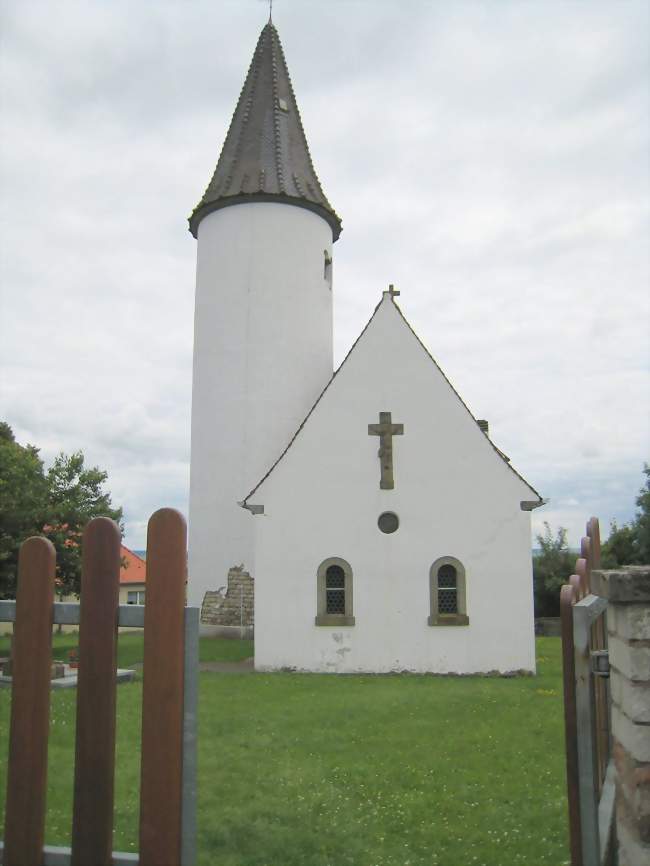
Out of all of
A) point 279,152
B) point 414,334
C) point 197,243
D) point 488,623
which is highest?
point 279,152

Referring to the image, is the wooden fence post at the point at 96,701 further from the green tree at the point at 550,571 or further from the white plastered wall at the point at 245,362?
the green tree at the point at 550,571

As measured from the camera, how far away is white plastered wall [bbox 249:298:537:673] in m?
16.4

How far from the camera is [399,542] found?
1664cm

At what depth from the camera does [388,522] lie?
16.8m

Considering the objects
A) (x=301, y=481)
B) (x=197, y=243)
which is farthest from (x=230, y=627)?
(x=197, y=243)

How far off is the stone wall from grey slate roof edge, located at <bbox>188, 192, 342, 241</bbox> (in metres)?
10.4

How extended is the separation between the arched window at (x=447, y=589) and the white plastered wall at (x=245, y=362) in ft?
22.6

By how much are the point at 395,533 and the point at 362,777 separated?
28.4 ft

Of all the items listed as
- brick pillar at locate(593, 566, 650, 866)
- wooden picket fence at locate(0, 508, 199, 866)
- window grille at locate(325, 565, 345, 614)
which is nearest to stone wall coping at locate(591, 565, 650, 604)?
brick pillar at locate(593, 566, 650, 866)

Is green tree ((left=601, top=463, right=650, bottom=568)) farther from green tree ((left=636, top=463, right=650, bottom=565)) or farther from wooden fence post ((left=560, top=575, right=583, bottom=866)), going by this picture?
wooden fence post ((left=560, top=575, right=583, bottom=866))

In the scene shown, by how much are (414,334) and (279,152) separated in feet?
32.8

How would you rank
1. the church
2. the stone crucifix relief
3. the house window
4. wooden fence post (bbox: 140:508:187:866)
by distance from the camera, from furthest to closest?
the house window
the stone crucifix relief
the church
wooden fence post (bbox: 140:508:187:866)

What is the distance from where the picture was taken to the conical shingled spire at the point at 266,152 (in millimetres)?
23500

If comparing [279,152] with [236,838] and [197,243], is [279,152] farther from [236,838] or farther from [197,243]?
[236,838]
